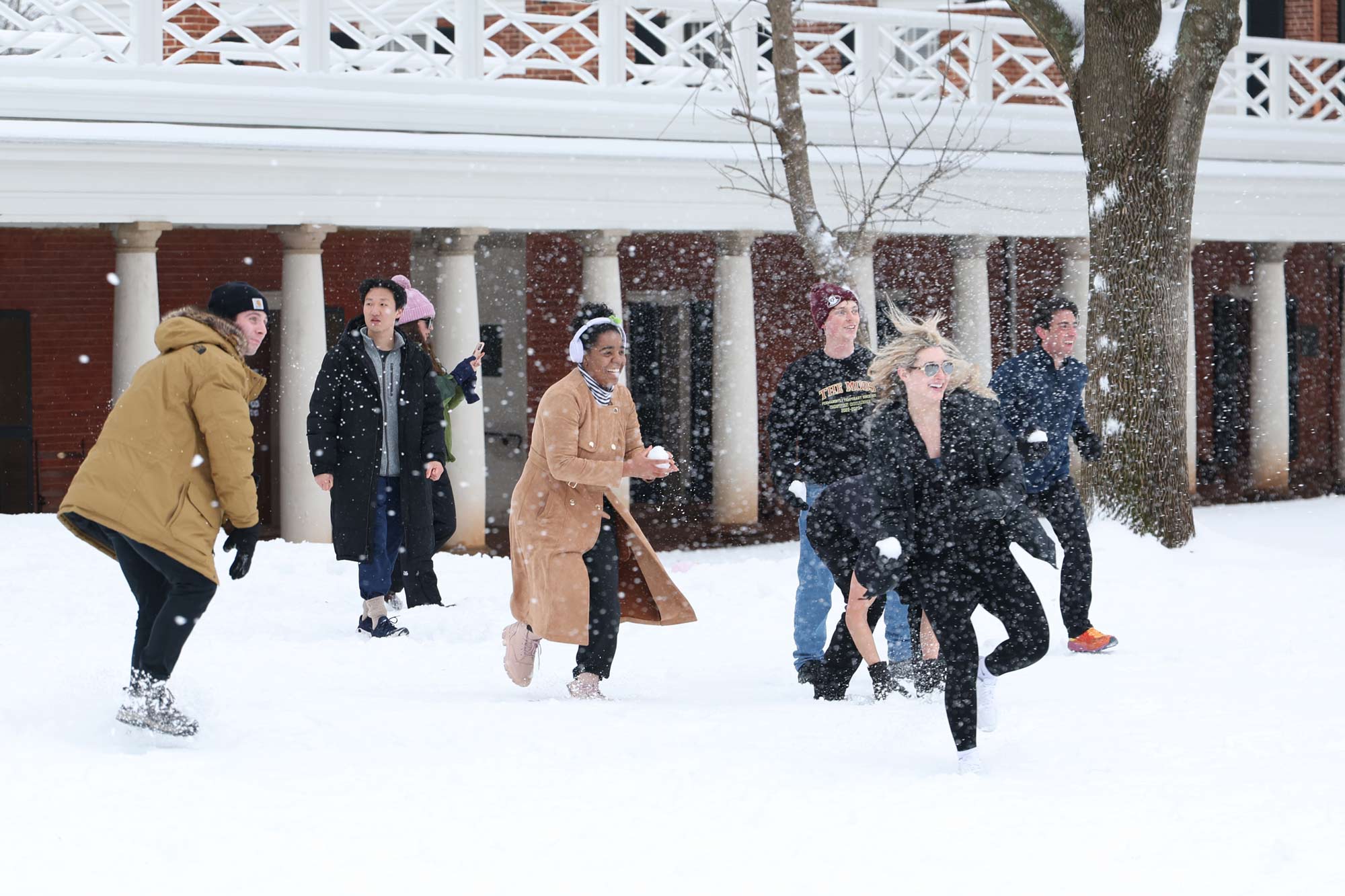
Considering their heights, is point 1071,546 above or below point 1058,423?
below

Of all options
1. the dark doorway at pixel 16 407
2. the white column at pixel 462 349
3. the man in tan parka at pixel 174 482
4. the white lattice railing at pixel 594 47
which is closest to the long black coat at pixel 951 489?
the man in tan parka at pixel 174 482

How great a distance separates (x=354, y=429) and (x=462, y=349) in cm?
733

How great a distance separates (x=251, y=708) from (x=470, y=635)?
2.39m

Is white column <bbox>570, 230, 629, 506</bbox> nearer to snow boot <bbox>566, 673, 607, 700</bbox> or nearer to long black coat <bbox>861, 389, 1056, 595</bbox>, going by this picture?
snow boot <bbox>566, 673, 607, 700</bbox>

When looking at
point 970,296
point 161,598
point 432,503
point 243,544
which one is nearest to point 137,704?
point 161,598

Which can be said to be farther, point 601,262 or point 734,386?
point 734,386

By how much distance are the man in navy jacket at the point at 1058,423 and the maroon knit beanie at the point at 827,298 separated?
4.60ft

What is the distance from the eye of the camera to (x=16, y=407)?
16750mm

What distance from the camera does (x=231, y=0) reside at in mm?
21250

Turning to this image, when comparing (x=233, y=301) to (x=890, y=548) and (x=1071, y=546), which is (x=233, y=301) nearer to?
(x=890, y=548)

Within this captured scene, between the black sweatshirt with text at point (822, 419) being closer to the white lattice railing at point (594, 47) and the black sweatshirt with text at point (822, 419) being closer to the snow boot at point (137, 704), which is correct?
the snow boot at point (137, 704)

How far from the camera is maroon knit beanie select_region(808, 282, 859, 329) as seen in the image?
23.1ft

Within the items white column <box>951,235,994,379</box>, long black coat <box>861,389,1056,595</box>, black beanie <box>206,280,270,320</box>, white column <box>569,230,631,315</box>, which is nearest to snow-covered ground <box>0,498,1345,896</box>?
long black coat <box>861,389,1056,595</box>

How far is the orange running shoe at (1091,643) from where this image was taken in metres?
8.43
